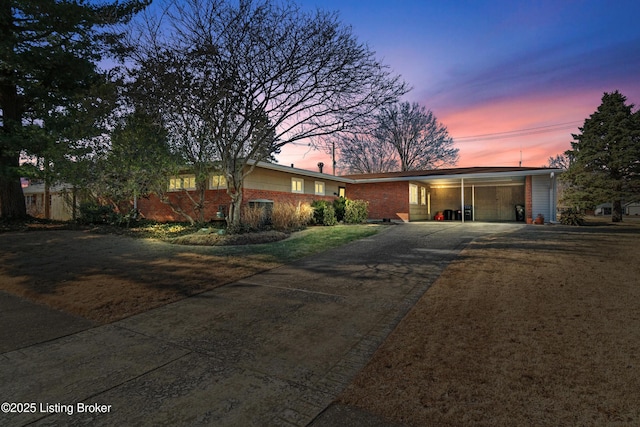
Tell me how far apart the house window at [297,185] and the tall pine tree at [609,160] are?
16.6 meters

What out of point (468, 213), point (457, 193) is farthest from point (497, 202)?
point (457, 193)

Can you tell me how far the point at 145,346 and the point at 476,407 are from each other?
9.98 ft

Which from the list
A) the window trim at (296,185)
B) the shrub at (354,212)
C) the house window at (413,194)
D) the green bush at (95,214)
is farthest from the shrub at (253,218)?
the house window at (413,194)

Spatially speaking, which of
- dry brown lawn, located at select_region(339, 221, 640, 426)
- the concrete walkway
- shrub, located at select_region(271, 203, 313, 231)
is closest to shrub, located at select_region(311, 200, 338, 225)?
shrub, located at select_region(271, 203, 313, 231)

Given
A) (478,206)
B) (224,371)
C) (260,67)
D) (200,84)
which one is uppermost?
(260,67)

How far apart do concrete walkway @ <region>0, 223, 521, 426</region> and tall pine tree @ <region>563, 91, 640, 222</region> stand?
21.1 m

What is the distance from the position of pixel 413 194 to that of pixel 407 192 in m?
0.88

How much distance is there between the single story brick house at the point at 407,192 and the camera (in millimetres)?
15820

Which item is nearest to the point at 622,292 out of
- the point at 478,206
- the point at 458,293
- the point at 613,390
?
the point at 458,293

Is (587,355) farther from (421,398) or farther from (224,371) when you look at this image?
Answer: (224,371)

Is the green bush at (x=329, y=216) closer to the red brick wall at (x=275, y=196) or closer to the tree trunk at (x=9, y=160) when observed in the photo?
the red brick wall at (x=275, y=196)

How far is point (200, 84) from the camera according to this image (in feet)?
31.1

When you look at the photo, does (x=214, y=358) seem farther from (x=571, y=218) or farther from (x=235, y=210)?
(x=571, y=218)

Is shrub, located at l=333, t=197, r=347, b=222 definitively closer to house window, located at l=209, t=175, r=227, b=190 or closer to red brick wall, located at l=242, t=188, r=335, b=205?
red brick wall, located at l=242, t=188, r=335, b=205
